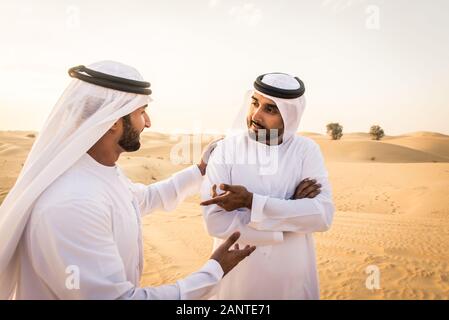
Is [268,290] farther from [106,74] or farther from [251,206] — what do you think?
[106,74]

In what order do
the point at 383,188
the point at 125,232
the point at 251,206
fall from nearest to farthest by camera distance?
the point at 125,232, the point at 251,206, the point at 383,188

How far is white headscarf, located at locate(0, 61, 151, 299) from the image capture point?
2.03 m

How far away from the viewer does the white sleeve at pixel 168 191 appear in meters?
3.33

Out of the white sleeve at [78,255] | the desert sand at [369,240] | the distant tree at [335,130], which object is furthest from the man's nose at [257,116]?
the distant tree at [335,130]

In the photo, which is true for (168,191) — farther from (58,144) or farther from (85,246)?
(85,246)

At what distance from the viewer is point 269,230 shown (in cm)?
263

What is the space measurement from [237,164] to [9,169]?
797 inches

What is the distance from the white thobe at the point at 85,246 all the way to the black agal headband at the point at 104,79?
0.48 m

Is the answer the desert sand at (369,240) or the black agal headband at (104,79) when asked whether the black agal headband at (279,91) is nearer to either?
the black agal headband at (104,79)

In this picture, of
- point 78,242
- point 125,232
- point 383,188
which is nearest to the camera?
point 78,242

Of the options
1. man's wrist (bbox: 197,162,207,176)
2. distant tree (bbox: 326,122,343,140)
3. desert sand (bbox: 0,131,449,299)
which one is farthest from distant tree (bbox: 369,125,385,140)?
man's wrist (bbox: 197,162,207,176)

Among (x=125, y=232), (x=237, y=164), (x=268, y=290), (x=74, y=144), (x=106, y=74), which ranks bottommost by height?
(x=268, y=290)

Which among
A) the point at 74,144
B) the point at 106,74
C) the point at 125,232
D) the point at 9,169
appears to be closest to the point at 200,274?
the point at 125,232

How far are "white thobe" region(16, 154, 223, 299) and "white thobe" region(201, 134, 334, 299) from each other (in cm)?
53
